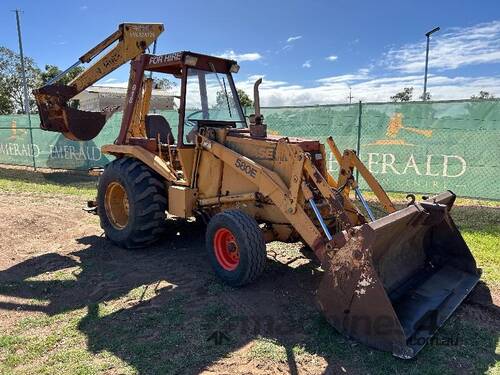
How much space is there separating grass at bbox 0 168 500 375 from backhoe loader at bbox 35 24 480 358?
0.58 feet

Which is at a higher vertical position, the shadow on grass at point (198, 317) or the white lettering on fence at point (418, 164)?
the white lettering on fence at point (418, 164)

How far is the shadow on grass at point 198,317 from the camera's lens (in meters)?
3.25

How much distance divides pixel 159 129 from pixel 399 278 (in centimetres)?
435

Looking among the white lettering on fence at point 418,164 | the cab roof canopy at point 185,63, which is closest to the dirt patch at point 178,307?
the cab roof canopy at point 185,63

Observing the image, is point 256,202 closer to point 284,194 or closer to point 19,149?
point 284,194

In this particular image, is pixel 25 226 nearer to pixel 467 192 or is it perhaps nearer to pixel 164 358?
pixel 164 358

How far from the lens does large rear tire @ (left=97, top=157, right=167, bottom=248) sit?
18.3 ft

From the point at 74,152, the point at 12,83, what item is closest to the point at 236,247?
the point at 74,152

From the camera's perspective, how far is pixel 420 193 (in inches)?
338

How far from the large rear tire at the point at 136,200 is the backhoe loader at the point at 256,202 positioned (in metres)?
0.02

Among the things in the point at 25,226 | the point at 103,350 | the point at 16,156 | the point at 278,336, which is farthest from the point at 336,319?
the point at 16,156

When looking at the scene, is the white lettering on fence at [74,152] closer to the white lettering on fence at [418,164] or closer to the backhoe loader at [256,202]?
the backhoe loader at [256,202]

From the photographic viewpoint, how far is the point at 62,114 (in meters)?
6.67

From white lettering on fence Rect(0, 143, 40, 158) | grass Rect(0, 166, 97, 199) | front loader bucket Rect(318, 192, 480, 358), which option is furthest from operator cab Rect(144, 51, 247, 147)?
white lettering on fence Rect(0, 143, 40, 158)
